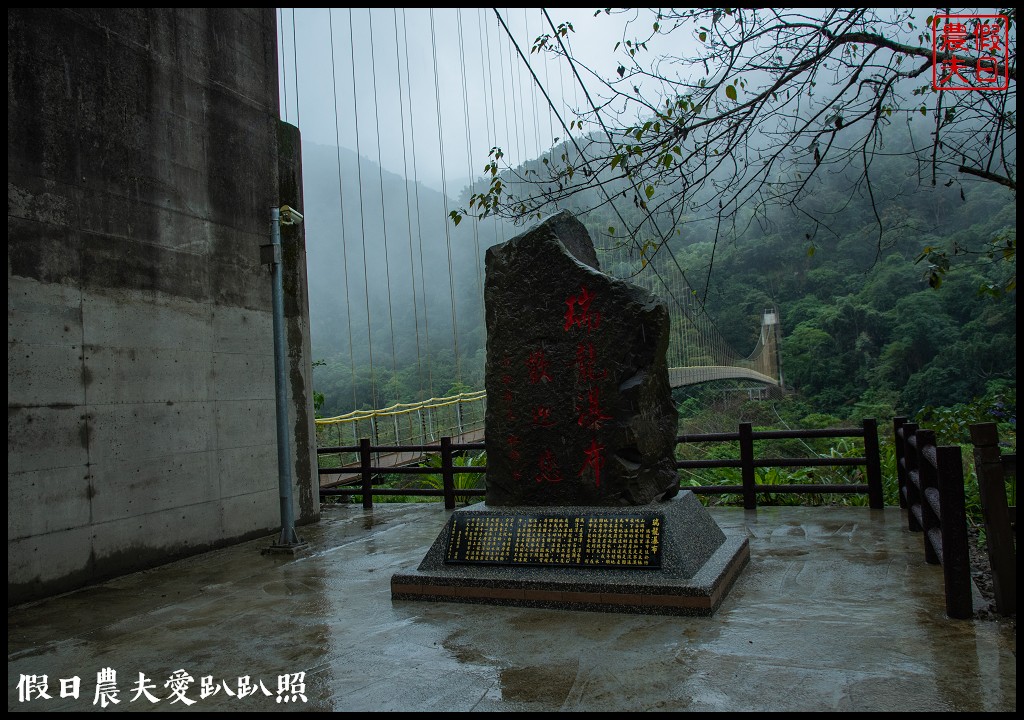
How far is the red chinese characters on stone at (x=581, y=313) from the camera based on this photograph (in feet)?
12.4

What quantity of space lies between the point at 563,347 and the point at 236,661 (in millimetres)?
2207

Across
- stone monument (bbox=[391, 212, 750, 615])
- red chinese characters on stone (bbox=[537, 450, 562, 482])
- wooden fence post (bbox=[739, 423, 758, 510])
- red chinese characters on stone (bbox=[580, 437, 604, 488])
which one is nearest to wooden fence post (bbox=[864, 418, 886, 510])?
wooden fence post (bbox=[739, 423, 758, 510])

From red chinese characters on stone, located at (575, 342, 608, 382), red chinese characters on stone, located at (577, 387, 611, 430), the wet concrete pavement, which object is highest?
red chinese characters on stone, located at (575, 342, 608, 382)

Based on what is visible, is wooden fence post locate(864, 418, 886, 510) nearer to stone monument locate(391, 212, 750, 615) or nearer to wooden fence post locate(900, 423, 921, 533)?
wooden fence post locate(900, 423, 921, 533)

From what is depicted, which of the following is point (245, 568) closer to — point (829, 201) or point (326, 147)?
point (829, 201)

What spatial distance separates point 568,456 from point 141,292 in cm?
334

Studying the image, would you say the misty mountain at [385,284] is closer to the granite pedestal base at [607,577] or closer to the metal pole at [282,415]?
the metal pole at [282,415]

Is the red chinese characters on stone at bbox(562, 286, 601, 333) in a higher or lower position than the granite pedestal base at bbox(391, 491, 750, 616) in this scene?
higher

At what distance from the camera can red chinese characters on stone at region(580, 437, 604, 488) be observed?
370 centimetres

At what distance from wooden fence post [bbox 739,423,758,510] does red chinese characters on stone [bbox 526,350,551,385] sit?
261 centimetres

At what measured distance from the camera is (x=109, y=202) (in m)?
4.68

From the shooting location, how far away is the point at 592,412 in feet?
12.2

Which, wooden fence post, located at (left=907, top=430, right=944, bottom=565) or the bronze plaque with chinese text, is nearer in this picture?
wooden fence post, located at (left=907, top=430, right=944, bottom=565)

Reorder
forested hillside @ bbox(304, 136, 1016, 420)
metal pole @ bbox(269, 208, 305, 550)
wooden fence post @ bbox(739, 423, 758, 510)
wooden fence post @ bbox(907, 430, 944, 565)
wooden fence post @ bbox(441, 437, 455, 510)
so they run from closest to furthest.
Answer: wooden fence post @ bbox(907, 430, 944, 565) < metal pole @ bbox(269, 208, 305, 550) < wooden fence post @ bbox(739, 423, 758, 510) < wooden fence post @ bbox(441, 437, 455, 510) < forested hillside @ bbox(304, 136, 1016, 420)
